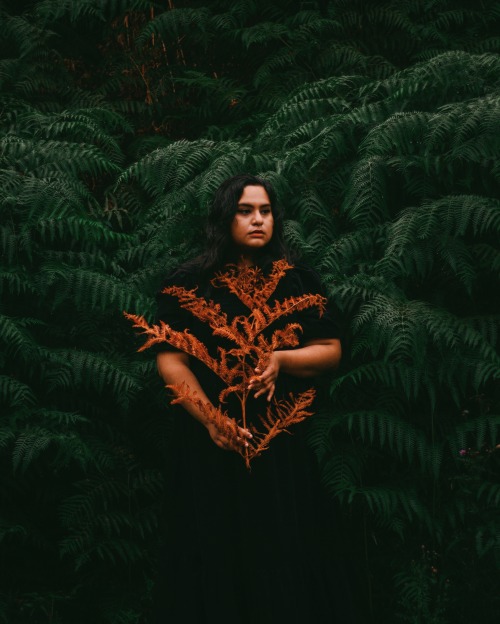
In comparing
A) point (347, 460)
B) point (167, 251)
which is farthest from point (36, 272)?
point (347, 460)

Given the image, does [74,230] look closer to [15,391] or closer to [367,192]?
[15,391]

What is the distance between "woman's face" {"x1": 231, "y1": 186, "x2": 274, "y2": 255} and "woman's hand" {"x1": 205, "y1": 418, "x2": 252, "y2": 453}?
0.73 m

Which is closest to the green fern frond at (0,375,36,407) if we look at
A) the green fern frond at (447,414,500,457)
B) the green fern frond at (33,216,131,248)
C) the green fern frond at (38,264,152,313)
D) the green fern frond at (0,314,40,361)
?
the green fern frond at (0,314,40,361)

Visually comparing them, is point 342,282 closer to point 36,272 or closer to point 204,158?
point 204,158

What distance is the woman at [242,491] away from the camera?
2.53m

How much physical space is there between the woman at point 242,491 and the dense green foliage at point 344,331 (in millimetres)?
404

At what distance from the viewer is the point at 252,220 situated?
2.74m

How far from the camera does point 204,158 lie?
3982 mm

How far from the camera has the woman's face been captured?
2740 millimetres

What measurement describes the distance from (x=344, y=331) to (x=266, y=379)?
1202mm

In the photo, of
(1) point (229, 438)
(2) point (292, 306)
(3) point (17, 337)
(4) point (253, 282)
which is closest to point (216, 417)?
(1) point (229, 438)

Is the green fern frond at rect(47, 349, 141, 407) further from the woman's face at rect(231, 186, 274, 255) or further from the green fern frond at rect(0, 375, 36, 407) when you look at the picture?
the woman's face at rect(231, 186, 274, 255)

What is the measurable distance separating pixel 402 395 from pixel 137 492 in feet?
4.71

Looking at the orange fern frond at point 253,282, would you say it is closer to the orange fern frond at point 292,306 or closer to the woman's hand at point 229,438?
the orange fern frond at point 292,306
